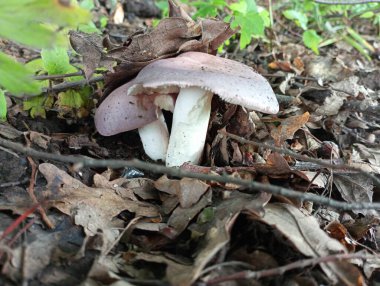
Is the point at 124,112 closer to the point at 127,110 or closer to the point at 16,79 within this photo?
the point at 127,110

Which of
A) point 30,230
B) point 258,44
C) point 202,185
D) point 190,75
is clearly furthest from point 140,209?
point 258,44

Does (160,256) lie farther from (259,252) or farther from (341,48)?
(341,48)

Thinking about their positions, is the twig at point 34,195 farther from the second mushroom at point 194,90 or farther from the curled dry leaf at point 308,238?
the curled dry leaf at point 308,238

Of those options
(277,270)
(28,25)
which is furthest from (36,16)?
(277,270)

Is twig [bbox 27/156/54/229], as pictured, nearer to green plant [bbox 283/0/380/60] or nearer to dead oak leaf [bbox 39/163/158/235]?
dead oak leaf [bbox 39/163/158/235]

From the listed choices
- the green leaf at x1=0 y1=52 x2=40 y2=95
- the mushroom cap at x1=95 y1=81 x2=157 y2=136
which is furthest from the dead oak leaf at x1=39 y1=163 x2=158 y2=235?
the green leaf at x1=0 y1=52 x2=40 y2=95

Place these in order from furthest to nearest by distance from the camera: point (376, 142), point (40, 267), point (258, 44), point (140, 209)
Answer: point (258, 44), point (376, 142), point (140, 209), point (40, 267)
